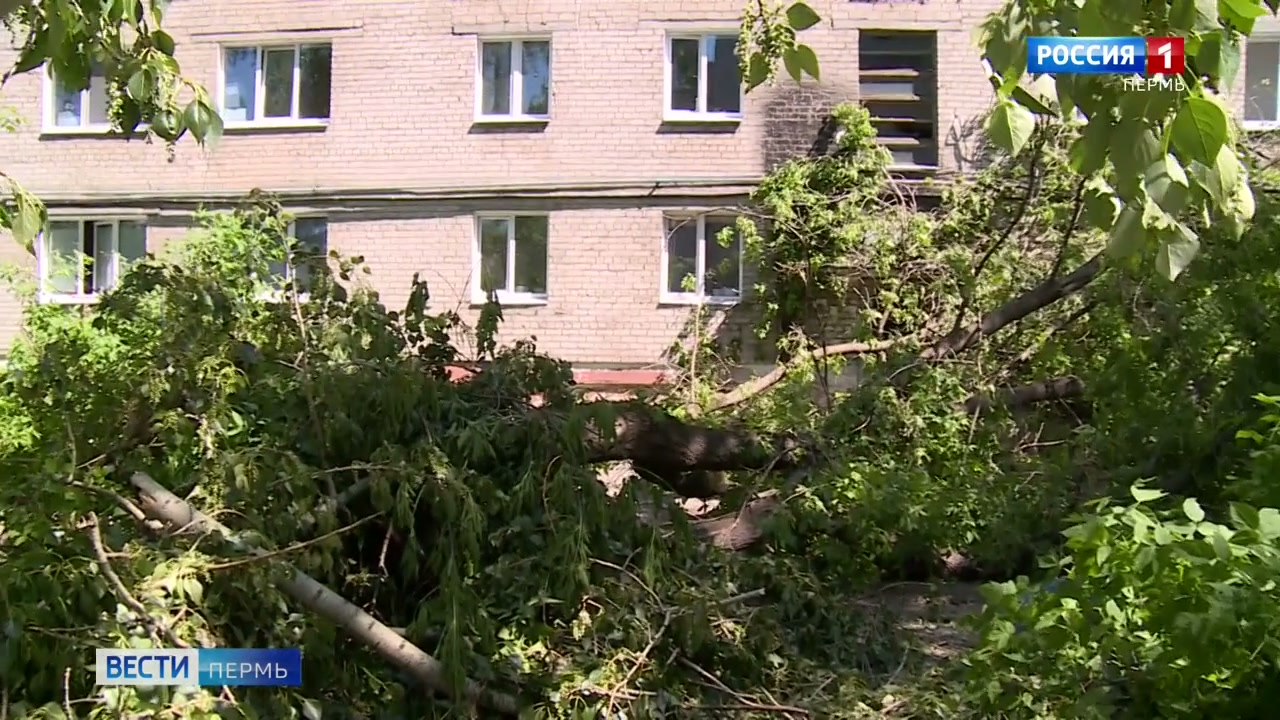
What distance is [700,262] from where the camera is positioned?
1193cm

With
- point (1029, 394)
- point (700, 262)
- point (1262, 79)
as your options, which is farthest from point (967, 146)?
point (1029, 394)

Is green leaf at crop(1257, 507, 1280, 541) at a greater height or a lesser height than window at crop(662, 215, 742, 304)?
lesser

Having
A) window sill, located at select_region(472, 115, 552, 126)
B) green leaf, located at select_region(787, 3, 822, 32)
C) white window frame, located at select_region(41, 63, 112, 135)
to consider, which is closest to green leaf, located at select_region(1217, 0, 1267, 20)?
green leaf, located at select_region(787, 3, 822, 32)

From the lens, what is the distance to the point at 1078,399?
726 cm

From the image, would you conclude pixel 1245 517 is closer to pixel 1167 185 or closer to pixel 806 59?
pixel 1167 185

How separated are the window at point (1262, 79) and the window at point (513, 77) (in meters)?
8.45

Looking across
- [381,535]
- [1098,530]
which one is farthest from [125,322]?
[1098,530]

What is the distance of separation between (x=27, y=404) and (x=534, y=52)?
8.98 meters

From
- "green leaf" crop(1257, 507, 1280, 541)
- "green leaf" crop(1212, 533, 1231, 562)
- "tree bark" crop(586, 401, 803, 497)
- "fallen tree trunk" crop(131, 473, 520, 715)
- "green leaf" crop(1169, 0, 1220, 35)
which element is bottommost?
"fallen tree trunk" crop(131, 473, 520, 715)

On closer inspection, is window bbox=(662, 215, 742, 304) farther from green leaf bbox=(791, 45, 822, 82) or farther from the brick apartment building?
green leaf bbox=(791, 45, 822, 82)

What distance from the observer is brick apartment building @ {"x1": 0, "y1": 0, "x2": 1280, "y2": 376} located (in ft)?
38.7

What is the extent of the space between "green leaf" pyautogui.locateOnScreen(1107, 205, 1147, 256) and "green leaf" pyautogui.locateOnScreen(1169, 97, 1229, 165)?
14 cm

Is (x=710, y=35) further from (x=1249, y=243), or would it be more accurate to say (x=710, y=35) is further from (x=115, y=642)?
(x=115, y=642)

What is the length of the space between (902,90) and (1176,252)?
35.5 feet
